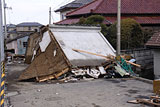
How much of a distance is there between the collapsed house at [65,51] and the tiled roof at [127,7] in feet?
26.0

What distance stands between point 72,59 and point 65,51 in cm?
71

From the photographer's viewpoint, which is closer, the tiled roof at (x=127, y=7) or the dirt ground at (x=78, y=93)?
the dirt ground at (x=78, y=93)

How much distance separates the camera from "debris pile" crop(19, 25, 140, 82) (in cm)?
1124

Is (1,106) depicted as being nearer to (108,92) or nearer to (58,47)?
(108,92)

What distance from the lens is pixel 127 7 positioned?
23.8 m

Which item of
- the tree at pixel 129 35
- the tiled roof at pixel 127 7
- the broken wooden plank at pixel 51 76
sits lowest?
the broken wooden plank at pixel 51 76

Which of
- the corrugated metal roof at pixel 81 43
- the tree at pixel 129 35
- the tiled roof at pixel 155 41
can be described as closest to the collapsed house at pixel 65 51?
the corrugated metal roof at pixel 81 43

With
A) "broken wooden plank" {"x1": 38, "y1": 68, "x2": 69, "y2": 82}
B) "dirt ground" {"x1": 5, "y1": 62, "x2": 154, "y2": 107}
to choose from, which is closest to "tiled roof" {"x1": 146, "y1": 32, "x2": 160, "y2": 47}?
"dirt ground" {"x1": 5, "y1": 62, "x2": 154, "y2": 107}

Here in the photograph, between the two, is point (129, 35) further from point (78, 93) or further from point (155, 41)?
point (78, 93)

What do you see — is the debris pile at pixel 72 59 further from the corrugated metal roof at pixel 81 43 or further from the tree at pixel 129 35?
the tree at pixel 129 35

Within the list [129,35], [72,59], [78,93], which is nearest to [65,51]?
[72,59]

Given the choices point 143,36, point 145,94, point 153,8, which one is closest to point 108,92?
point 145,94

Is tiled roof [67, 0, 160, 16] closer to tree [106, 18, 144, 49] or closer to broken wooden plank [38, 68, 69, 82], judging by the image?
tree [106, 18, 144, 49]

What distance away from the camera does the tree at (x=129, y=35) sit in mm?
16906
